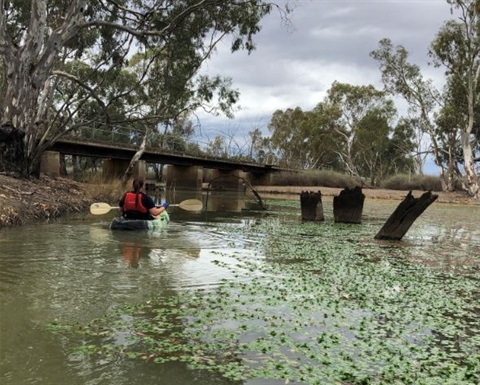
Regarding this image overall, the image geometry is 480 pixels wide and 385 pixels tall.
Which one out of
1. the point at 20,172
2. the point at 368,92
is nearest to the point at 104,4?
the point at 20,172

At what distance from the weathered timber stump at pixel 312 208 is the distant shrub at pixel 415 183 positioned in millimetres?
30080

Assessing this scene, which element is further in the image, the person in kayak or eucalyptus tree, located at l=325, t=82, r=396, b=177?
eucalyptus tree, located at l=325, t=82, r=396, b=177

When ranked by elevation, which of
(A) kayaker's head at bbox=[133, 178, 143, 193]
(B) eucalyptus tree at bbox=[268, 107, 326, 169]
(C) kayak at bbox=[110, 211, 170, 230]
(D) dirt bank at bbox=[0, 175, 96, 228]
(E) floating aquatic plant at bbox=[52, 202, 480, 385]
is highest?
(B) eucalyptus tree at bbox=[268, 107, 326, 169]

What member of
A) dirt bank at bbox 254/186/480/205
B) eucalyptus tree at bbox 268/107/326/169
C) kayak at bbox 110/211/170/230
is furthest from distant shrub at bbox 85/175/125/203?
eucalyptus tree at bbox 268/107/326/169

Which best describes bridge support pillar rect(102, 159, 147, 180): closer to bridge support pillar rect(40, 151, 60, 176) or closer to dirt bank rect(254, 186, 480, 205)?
bridge support pillar rect(40, 151, 60, 176)

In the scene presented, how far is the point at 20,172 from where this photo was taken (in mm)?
15461

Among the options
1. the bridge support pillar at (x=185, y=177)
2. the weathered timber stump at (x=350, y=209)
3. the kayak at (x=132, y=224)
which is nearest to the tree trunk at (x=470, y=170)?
the bridge support pillar at (x=185, y=177)

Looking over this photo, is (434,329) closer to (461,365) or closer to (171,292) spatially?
(461,365)

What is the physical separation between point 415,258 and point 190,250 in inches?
166

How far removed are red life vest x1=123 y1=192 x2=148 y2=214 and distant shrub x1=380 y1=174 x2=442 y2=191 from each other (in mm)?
36707

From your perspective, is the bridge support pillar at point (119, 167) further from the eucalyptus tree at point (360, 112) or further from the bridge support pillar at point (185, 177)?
the eucalyptus tree at point (360, 112)

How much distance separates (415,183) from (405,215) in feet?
116

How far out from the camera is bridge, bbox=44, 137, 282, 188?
28.7 meters

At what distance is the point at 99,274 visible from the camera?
665cm
